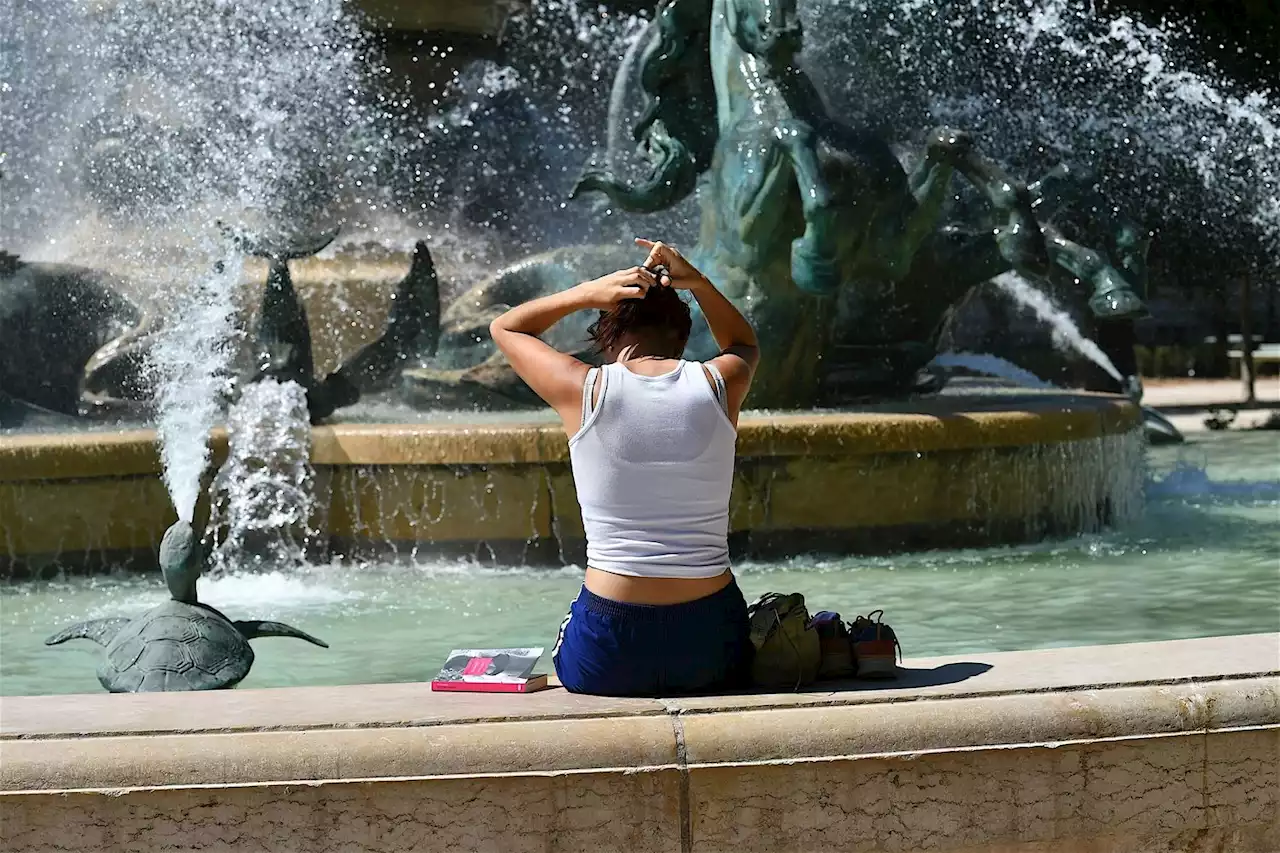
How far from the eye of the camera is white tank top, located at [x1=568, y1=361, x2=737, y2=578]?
336 cm

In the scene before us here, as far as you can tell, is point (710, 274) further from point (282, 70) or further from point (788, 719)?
point (282, 70)

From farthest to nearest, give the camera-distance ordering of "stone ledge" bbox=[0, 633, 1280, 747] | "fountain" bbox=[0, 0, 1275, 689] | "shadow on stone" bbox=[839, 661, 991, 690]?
"fountain" bbox=[0, 0, 1275, 689], "shadow on stone" bbox=[839, 661, 991, 690], "stone ledge" bbox=[0, 633, 1280, 747]

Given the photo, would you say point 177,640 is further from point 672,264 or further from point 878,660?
point 878,660

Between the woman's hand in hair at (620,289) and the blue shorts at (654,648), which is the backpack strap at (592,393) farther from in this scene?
the blue shorts at (654,648)

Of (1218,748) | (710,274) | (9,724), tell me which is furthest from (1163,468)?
(9,724)

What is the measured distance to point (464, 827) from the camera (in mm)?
2990

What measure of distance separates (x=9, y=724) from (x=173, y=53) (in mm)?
12784

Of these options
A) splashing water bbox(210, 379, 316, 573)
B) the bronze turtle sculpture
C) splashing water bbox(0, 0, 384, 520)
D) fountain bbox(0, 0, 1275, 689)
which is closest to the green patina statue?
fountain bbox(0, 0, 1275, 689)

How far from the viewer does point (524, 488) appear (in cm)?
738

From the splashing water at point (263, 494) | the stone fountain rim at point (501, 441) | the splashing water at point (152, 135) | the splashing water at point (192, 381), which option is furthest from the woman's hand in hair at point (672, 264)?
the splashing water at point (152, 135)

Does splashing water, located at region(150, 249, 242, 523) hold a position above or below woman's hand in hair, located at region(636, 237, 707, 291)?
below

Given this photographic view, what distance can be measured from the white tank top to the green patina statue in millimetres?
4734

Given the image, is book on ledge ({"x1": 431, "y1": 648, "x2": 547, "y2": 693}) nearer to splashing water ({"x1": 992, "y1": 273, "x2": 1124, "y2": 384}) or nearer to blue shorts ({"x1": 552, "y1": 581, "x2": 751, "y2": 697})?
blue shorts ({"x1": 552, "y1": 581, "x2": 751, "y2": 697})

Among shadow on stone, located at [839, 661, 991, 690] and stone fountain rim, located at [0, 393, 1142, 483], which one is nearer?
shadow on stone, located at [839, 661, 991, 690]
